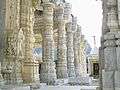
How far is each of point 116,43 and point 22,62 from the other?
8479mm

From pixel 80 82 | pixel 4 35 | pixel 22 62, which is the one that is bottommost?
pixel 80 82

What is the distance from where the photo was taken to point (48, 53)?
57.7ft

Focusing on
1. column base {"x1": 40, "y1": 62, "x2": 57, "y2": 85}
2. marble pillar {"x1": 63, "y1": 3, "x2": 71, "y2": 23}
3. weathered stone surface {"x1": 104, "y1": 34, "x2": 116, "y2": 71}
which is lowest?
column base {"x1": 40, "y1": 62, "x2": 57, "y2": 85}

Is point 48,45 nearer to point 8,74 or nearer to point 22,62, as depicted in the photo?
point 22,62

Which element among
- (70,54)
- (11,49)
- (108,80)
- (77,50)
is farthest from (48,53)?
A: (108,80)

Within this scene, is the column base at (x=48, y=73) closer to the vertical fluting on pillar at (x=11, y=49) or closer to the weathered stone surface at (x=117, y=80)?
the vertical fluting on pillar at (x=11, y=49)

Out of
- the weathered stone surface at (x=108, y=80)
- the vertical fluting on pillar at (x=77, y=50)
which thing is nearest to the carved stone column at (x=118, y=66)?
the weathered stone surface at (x=108, y=80)

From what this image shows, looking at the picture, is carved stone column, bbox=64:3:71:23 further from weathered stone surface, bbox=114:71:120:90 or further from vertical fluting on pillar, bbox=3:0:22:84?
weathered stone surface, bbox=114:71:120:90

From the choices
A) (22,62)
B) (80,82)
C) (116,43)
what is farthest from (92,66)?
(116,43)

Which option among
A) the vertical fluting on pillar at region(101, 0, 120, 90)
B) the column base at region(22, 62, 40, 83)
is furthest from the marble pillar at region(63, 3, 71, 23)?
the vertical fluting on pillar at region(101, 0, 120, 90)

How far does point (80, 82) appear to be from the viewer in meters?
19.7

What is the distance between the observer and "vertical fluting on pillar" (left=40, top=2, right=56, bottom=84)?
17016mm

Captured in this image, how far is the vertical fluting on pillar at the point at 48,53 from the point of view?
1702 centimetres

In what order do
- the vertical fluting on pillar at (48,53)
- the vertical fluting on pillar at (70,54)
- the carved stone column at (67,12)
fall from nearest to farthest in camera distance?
the vertical fluting on pillar at (48,53), the carved stone column at (67,12), the vertical fluting on pillar at (70,54)
